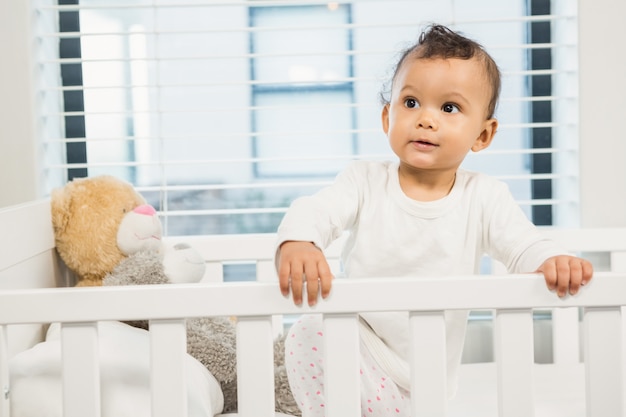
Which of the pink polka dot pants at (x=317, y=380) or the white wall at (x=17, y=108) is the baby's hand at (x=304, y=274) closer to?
the pink polka dot pants at (x=317, y=380)

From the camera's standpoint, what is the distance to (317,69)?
1745 millimetres

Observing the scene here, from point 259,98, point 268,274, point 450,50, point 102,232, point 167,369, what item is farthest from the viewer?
point 259,98

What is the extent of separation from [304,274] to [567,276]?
29cm

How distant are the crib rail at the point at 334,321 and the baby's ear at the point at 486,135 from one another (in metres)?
0.34

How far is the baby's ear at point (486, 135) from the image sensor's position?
1178mm

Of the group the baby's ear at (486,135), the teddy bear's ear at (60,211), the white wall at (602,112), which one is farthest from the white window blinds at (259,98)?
the baby's ear at (486,135)

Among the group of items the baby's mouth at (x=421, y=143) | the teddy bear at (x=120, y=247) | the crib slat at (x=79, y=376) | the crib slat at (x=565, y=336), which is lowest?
the crib slat at (x=565, y=336)

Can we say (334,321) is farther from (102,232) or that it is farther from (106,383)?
(102,232)

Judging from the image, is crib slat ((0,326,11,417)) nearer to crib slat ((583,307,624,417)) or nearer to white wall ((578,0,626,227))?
crib slat ((583,307,624,417))

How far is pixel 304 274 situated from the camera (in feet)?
2.90

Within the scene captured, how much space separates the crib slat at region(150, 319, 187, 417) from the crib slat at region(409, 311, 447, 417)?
0.26 meters

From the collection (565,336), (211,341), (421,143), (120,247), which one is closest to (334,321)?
(421,143)

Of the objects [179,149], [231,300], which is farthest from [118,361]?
[179,149]

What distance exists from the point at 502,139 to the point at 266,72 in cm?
55
